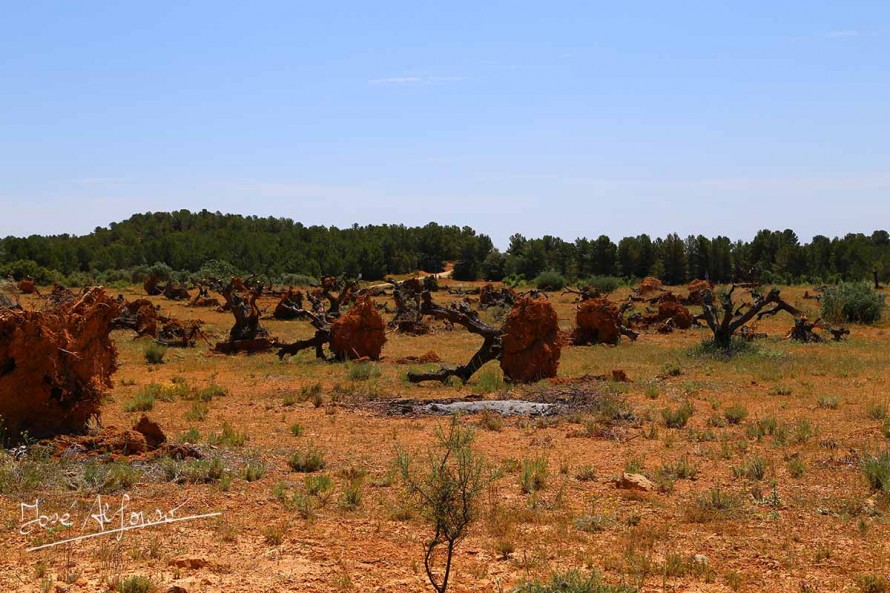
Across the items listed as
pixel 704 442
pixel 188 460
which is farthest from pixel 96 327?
pixel 704 442

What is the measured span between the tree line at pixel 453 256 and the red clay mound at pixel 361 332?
3587 cm

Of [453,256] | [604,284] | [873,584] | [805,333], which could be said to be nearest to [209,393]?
[873,584]

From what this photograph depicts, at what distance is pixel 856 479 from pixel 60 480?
28.2 ft

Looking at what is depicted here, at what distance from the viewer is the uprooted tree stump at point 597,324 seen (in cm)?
2583

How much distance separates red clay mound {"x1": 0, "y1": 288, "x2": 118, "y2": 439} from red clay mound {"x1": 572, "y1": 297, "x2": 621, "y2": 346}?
17795 mm

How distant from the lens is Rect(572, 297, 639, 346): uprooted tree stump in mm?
25828

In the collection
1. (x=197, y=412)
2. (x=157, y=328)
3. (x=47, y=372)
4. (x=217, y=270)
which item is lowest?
(x=197, y=412)

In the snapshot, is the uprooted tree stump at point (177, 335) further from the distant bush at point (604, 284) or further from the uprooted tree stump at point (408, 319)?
the distant bush at point (604, 284)

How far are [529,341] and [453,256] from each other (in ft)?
202

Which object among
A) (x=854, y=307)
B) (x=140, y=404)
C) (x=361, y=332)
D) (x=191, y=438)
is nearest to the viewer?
(x=191, y=438)

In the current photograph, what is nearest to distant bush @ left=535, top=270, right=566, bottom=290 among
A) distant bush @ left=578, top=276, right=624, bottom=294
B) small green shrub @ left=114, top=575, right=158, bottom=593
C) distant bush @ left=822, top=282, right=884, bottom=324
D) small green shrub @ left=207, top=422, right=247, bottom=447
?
distant bush @ left=578, top=276, right=624, bottom=294

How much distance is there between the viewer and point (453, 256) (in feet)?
258

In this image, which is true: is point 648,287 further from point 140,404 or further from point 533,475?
point 533,475

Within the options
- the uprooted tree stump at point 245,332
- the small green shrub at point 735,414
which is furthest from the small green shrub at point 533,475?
the uprooted tree stump at point 245,332
